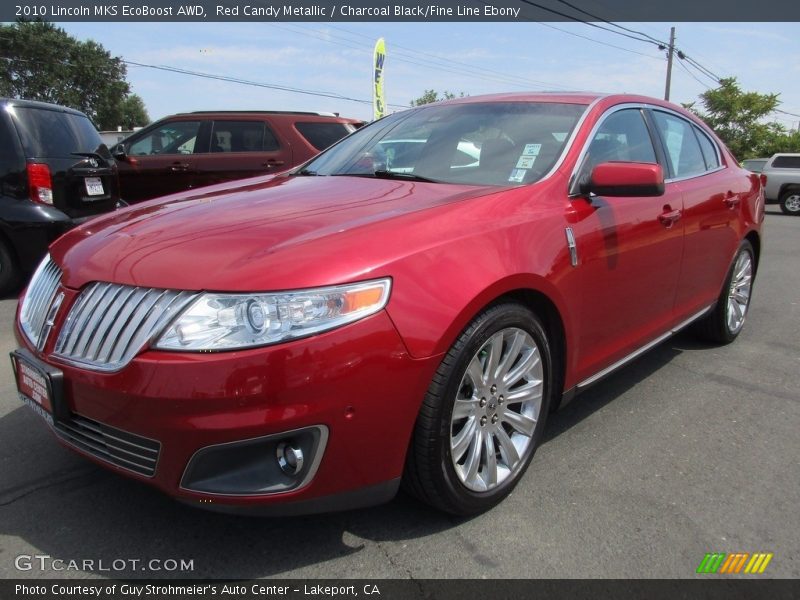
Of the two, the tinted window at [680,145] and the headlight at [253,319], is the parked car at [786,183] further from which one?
the headlight at [253,319]

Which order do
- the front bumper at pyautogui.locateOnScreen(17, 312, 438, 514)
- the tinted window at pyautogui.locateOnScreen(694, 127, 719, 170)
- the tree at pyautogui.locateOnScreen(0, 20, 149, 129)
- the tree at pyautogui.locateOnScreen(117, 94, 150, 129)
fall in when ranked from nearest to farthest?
the front bumper at pyautogui.locateOnScreen(17, 312, 438, 514) → the tinted window at pyautogui.locateOnScreen(694, 127, 719, 170) → the tree at pyautogui.locateOnScreen(0, 20, 149, 129) → the tree at pyautogui.locateOnScreen(117, 94, 150, 129)

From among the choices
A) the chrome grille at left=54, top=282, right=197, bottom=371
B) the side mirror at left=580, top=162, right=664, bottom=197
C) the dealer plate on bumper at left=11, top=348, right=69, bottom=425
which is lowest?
the dealer plate on bumper at left=11, top=348, right=69, bottom=425

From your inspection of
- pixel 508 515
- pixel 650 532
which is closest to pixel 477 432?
pixel 508 515

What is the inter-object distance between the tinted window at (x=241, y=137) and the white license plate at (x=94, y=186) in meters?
2.25

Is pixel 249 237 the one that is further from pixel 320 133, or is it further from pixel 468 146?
pixel 320 133

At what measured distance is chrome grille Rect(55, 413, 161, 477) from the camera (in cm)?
191

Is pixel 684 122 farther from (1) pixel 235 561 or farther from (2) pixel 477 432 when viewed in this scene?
(1) pixel 235 561

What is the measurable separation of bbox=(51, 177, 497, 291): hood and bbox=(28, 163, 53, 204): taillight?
129 inches

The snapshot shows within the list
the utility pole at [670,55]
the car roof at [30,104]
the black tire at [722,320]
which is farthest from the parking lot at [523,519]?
the utility pole at [670,55]

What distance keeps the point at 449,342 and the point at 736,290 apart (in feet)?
11.0

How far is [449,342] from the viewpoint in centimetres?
208

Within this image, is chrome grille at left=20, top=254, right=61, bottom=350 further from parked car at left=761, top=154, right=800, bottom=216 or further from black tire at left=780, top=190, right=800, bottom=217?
black tire at left=780, top=190, right=800, bottom=217

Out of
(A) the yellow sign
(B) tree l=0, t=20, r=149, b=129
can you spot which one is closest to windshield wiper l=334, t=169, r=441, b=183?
(A) the yellow sign

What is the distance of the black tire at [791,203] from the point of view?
59.6 feet
